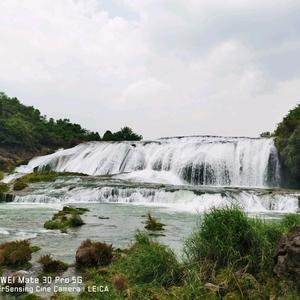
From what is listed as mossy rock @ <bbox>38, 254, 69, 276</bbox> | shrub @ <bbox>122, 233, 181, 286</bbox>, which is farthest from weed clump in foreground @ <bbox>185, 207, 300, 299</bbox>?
mossy rock @ <bbox>38, 254, 69, 276</bbox>

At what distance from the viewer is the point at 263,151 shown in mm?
39594

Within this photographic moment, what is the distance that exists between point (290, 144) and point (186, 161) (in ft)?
33.0

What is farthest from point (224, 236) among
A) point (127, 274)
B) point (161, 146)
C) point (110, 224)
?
point (161, 146)

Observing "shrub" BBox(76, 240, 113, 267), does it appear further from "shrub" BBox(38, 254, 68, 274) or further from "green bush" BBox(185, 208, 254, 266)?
"green bush" BBox(185, 208, 254, 266)

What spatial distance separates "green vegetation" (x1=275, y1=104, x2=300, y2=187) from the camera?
117 feet

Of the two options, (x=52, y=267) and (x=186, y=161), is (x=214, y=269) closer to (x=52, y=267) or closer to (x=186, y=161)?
(x=52, y=267)

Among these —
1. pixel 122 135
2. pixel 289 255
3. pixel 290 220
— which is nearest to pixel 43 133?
pixel 122 135

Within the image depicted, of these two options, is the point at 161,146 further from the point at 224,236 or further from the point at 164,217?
the point at 224,236

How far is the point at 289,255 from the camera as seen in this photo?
6602 mm

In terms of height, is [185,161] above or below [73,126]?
below

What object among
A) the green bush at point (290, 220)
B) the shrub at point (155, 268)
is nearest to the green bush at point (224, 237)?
the shrub at point (155, 268)

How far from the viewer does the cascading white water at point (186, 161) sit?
38.9 m

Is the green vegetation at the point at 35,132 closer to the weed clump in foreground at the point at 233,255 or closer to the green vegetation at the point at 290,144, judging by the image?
the green vegetation at the point at 290,144

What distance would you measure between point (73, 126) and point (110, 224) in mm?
57247
